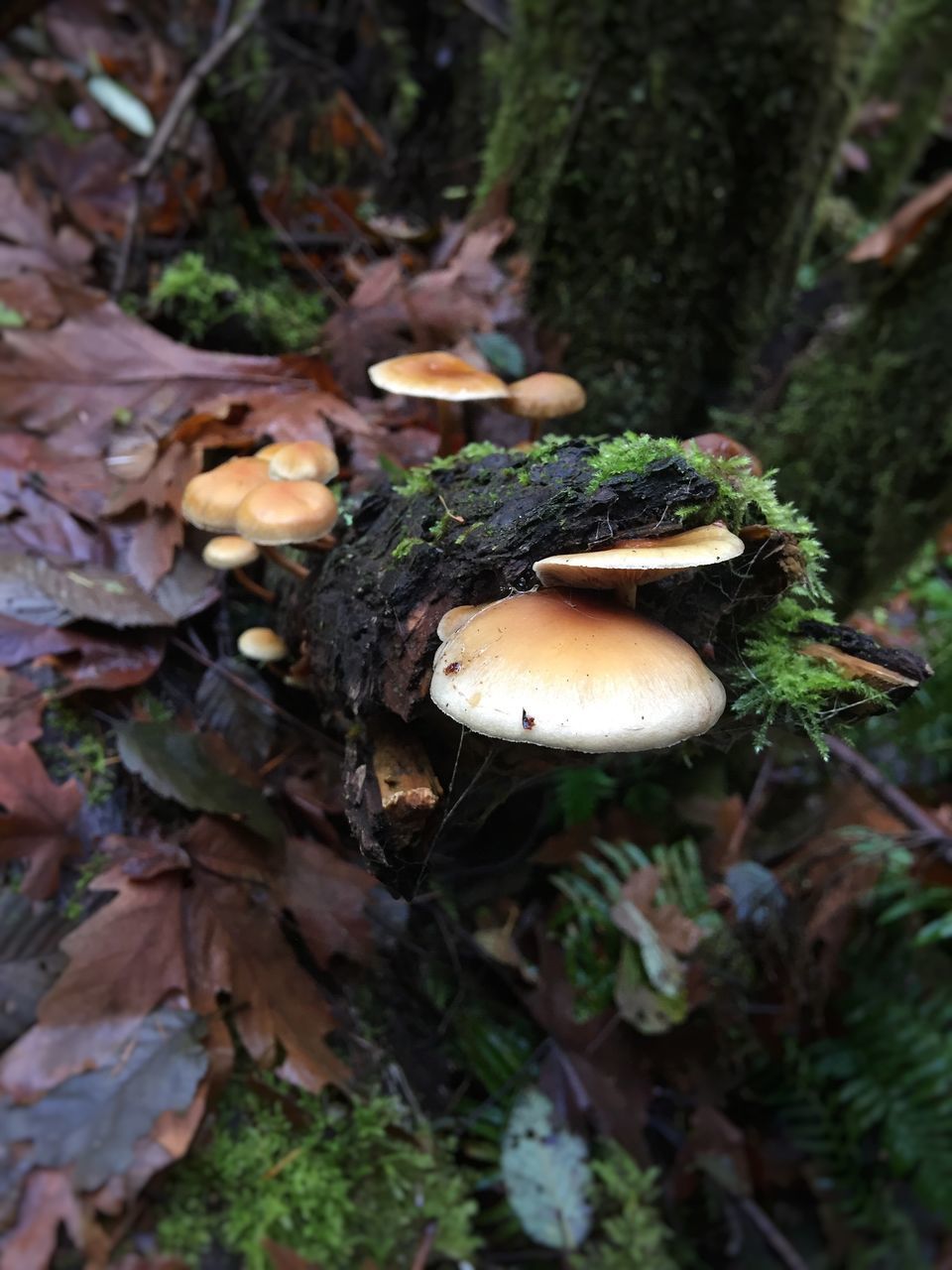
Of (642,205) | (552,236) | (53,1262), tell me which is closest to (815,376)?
(642,205)

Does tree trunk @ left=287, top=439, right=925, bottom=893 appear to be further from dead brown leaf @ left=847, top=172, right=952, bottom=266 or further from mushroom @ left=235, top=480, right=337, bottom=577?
dead brown leaf @ left=847, top=172, right=952, bottom=266

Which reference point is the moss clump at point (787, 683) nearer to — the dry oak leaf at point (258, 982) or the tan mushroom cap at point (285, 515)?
the tan mushroom cap at point (285, 515)

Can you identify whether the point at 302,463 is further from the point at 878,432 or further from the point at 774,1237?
the point at 774,1237

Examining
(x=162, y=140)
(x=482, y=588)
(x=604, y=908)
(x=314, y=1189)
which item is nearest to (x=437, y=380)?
(x=482, y=588)

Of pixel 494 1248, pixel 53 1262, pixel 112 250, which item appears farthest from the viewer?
pixel 112 250

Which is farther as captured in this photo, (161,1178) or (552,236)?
(552,236)

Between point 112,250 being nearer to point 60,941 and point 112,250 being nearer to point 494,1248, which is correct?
point 60,941

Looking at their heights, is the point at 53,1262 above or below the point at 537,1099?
above
